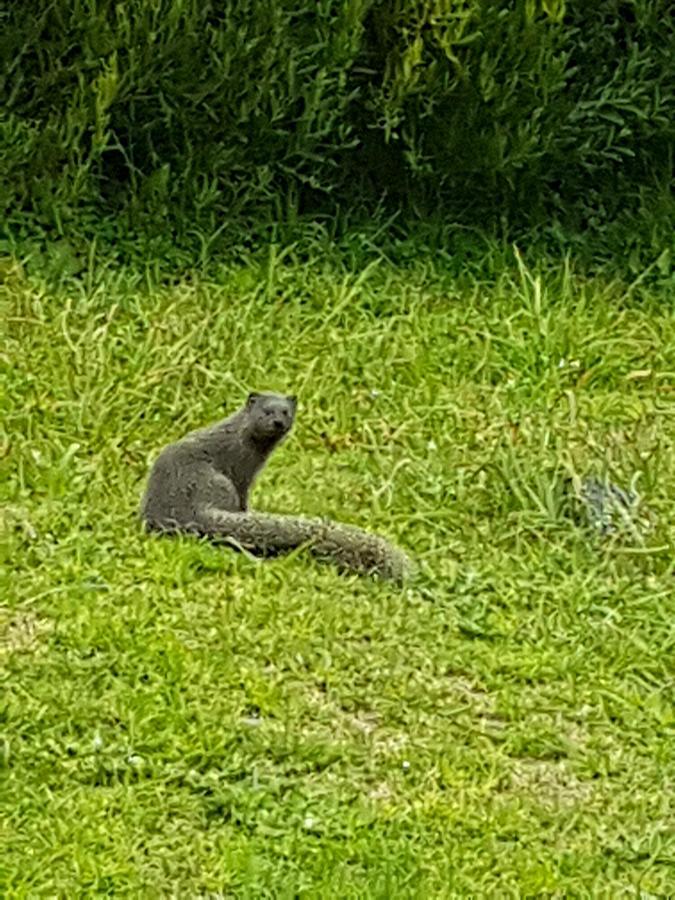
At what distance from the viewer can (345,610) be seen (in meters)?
5.62

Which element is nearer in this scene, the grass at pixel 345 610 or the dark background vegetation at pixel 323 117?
the grass at pixel 345 610

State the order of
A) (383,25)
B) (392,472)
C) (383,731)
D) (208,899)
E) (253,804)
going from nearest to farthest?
(208,899) < (253,804) < (383,731) < (392,472) < (383,25)

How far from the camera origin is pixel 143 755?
478 centimetres

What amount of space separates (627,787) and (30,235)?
175 inches

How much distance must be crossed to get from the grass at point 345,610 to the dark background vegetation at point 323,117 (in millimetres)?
477

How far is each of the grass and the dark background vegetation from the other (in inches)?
18.8

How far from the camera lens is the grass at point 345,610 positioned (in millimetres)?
4527

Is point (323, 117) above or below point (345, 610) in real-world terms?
above

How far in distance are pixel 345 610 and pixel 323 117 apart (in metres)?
3.51

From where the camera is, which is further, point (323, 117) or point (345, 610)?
point (323, 117)

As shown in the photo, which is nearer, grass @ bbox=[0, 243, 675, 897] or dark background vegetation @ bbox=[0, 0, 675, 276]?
grass @ bbox=[0, 243, 675, 897]

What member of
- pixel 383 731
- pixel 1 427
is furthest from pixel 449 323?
pixel 383 731

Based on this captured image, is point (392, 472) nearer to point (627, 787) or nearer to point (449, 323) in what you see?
point (449, 323)

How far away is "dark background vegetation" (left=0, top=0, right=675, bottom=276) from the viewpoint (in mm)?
8305
